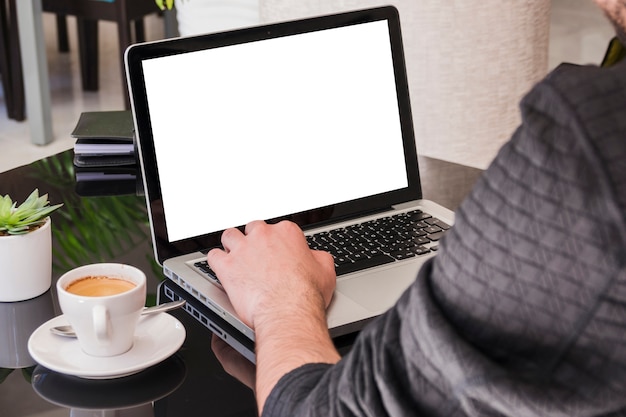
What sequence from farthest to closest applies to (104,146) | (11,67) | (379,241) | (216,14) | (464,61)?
(11,67), (216,14), (464,61), (104,146), (379,241)

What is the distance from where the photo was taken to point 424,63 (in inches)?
77.4

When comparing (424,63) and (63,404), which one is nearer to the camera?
(63,404)

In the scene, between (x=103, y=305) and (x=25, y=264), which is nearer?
Answer: (x=103, y=305)

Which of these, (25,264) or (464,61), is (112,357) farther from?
(464,61)

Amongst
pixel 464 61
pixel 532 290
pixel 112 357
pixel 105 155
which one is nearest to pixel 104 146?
pixel 105 155

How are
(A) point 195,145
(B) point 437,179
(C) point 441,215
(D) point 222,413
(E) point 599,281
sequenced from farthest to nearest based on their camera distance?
(B) point 437,179 → (C) point 441,215 → (A) point 195,145 → (D) point 222,413 → (E) point 599,281

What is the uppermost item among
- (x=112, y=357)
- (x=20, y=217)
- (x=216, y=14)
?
(x=216, y=14)

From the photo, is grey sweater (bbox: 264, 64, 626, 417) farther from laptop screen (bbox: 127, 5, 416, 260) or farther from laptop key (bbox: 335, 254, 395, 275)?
laptop screen (bbox: 127, 5, 416, 260)

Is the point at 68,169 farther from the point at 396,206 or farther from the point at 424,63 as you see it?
the point at 424,63

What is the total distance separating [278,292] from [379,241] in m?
0.29

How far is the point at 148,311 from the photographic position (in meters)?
0.96

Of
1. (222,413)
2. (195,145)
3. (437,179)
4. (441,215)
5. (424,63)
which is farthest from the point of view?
(424,63)

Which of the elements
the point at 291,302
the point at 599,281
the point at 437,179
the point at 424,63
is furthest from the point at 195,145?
the point at 424,63

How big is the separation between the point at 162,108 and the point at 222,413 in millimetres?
430
